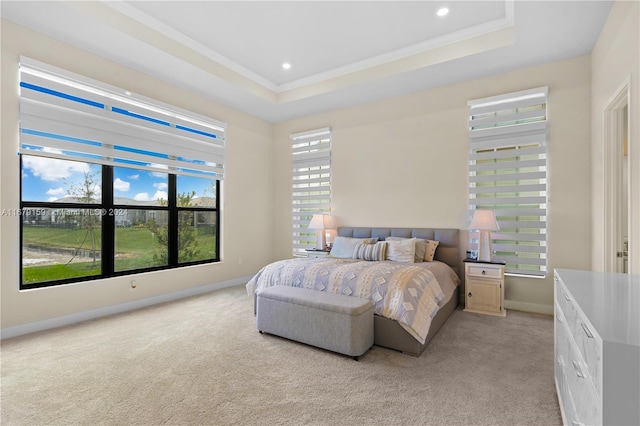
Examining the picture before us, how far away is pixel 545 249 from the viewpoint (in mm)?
3842

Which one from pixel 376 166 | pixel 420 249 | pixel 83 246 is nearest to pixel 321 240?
pixel 376 166

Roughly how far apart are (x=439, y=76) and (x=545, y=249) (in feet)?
8.45

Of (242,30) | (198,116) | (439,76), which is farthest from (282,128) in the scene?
(439,76)

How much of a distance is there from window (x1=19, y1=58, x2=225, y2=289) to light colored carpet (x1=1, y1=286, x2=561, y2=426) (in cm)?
95

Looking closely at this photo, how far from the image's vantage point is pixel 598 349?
1.04 metres

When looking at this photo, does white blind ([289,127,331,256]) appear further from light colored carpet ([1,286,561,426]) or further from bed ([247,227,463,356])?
light colored carpet ([1,286,561,426])

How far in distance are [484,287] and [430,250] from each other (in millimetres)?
769

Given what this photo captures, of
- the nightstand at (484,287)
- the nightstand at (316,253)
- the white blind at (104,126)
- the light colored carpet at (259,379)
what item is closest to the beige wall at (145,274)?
the white blind at (104,126)

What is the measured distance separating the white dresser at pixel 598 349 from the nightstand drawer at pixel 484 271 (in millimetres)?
1860

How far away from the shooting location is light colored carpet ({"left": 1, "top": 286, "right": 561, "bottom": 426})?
6.24 feet

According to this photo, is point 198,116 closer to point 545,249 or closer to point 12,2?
point 12,2

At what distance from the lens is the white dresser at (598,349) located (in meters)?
0.95

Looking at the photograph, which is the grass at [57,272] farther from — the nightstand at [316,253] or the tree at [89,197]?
the nightstand at [316,253]

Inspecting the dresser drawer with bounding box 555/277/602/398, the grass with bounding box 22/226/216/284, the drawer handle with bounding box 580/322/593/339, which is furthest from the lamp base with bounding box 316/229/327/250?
the drawer handle with bounding box 580/322/593/339
